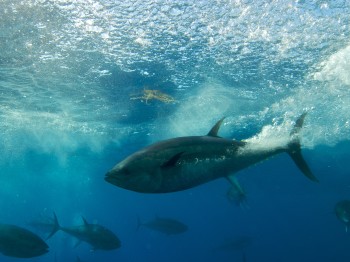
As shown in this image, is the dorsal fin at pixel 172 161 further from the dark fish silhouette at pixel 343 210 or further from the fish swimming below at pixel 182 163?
the dark fish silhouette at pixel 343 210

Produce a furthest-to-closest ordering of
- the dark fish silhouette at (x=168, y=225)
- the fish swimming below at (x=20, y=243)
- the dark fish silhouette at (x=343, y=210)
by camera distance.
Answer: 1. the dark fish silhouette at (x=168, y=225)
2. the dark fish silhouette at (x=343, y=210)
3. the fish swimming below at (x=20, y=243)

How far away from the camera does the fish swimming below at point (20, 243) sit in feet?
21.5

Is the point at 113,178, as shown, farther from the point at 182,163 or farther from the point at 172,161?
the point at 182,163

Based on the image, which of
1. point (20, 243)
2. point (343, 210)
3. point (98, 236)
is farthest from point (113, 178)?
point (343, 210)

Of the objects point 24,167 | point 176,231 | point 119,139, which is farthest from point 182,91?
point 24,167

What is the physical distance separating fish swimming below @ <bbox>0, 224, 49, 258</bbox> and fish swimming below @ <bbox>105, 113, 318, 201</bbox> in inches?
186

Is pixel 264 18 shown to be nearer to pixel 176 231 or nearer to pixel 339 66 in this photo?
pixel 339 66

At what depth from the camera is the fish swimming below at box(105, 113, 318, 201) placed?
9.73 ft

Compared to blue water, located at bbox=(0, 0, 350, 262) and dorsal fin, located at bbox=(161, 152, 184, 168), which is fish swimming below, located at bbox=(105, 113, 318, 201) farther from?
blue water, located at bbox=(0, 0, 350, 262)

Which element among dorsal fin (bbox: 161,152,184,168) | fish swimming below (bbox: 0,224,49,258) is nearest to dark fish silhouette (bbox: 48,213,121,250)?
fish swimming below (bbox: 0,224,49,258)

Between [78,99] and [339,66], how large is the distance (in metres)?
15.5

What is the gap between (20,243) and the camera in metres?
6.55

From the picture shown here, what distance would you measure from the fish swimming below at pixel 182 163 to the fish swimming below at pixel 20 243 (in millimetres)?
4719

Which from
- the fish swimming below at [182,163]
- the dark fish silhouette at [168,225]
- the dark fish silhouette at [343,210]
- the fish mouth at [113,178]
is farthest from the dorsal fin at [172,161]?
the dark fish silhouette at [168,225]
